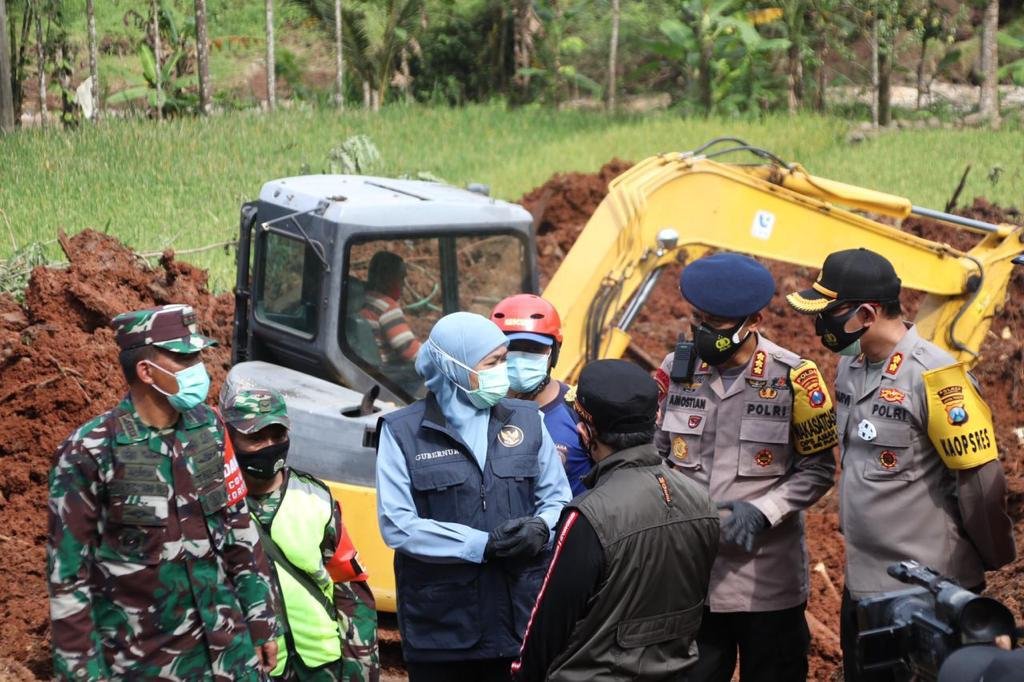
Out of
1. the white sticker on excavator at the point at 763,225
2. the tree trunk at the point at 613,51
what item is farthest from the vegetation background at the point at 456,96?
the white sticker on excavator at the point at 763,225

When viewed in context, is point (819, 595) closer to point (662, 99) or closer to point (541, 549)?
point (541, 549)

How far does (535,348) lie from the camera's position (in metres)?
4.98

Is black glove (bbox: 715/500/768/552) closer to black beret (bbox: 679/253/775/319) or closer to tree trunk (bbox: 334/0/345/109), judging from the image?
black beret (bbox: 679/253/775/319)

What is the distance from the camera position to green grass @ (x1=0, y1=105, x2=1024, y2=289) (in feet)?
40.4

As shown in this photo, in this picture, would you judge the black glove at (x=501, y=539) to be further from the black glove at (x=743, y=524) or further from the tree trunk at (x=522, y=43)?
the tree trunk at (x=522, y=43)

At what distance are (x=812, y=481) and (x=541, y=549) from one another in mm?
1150

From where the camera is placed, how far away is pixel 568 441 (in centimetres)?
471

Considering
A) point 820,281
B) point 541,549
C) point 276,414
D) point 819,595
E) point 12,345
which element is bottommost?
point 819,595

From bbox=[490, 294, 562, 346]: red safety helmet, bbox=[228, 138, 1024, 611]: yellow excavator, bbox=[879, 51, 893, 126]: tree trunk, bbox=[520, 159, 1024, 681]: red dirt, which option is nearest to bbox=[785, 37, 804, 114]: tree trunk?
bbox=[879, 51, 893, 126]: tree trunk

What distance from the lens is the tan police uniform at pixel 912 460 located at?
4.23 meters

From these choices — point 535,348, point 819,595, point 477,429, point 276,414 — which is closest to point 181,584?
point 276,414

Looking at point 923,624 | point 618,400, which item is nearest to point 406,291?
point 618,400

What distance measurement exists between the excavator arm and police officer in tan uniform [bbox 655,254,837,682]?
244cm

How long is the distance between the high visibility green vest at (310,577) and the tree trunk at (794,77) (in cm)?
1834
